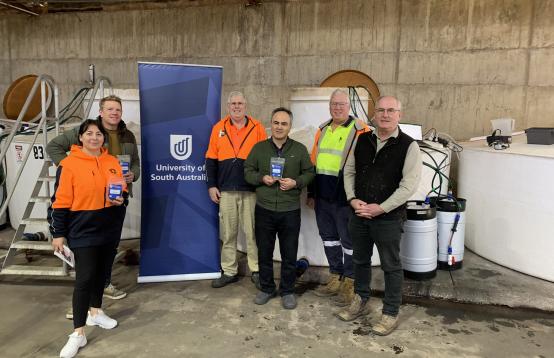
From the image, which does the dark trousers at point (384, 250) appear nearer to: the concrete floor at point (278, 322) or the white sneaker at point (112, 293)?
the concrete floor at point (278, 322)

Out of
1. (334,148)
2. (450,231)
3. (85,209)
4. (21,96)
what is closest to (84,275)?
(85,209)

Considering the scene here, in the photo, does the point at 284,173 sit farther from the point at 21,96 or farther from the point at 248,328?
the point at 21,96

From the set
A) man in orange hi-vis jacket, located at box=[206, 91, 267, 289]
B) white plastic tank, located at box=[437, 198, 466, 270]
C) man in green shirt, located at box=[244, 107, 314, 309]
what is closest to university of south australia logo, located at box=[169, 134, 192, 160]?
man in orange hi-vis jacket, located at box=[206, 91, 267, 289]

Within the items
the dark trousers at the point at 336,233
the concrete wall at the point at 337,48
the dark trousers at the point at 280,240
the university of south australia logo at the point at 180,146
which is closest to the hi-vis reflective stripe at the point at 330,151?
the dark trousers at the point at 336,233

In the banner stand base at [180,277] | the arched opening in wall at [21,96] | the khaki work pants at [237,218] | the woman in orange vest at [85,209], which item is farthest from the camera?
the arched opening in wall at [21,96]

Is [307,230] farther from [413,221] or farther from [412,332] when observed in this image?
[412,332]

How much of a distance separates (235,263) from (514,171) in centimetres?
269

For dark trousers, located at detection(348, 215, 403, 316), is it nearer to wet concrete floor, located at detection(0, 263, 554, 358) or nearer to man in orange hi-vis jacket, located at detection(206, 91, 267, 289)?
wet concrete floor, located at detection(0, 263, 554, 358)

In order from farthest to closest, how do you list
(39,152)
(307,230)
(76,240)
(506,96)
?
(506,96)
(39,152)
(307,230)
(76,240)

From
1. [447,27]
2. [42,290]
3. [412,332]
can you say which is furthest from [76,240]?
[447,27]

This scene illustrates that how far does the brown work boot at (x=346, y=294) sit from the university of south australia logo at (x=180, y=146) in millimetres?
1744

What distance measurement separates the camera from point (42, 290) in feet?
11.6

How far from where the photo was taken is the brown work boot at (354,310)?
9.89ft

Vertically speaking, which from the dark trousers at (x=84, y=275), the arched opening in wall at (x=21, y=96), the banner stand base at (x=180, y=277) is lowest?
the banner stand base at (x=180, y=277)
